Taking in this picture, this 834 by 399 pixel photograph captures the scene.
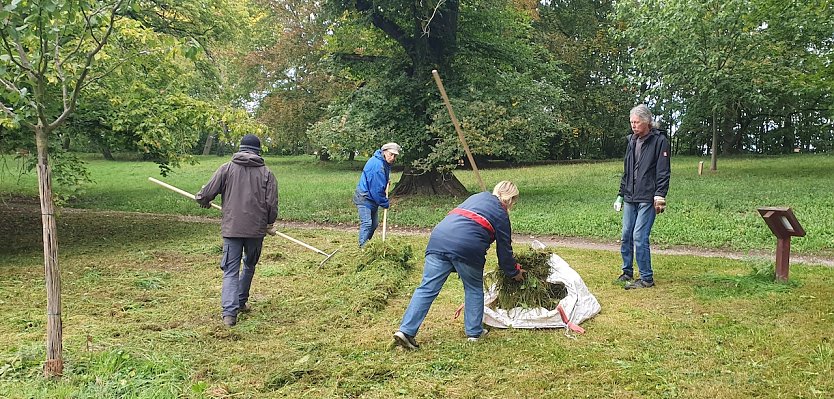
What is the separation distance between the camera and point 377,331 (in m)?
5.02

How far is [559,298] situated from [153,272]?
5.19 m

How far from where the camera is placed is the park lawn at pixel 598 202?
9.69 metres

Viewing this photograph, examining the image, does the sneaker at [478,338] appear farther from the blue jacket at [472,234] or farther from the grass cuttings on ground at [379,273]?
the grass cuttings on ground at [379,273]

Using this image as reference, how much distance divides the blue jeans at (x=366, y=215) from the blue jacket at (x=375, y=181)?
0.29ft

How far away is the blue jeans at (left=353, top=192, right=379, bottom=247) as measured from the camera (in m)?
8.13

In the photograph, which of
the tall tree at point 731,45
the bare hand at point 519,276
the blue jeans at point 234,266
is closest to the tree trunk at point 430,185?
the tall tree at point 731,45

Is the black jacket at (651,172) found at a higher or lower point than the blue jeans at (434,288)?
higher

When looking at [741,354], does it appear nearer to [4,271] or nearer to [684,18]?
[4,271]

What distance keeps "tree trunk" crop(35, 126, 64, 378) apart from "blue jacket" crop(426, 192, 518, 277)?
2558mm

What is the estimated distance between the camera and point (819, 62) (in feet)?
51.8

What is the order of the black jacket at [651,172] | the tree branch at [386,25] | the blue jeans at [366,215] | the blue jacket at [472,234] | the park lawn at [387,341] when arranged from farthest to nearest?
the tree branch at [386,25] → the blue jeans at [366,215] → the black jacket at [651,172] → the blue jacket at [472,234] → the park lawn at [387,341]

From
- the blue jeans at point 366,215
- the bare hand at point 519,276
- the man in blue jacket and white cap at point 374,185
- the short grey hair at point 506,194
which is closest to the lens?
the short grey hair at point 506,194

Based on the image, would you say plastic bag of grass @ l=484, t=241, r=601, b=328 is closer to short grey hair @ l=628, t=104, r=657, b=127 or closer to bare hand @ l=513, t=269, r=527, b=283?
bare hand @ l=513, t=269, r=527, b=283

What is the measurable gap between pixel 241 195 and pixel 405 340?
206 cm
